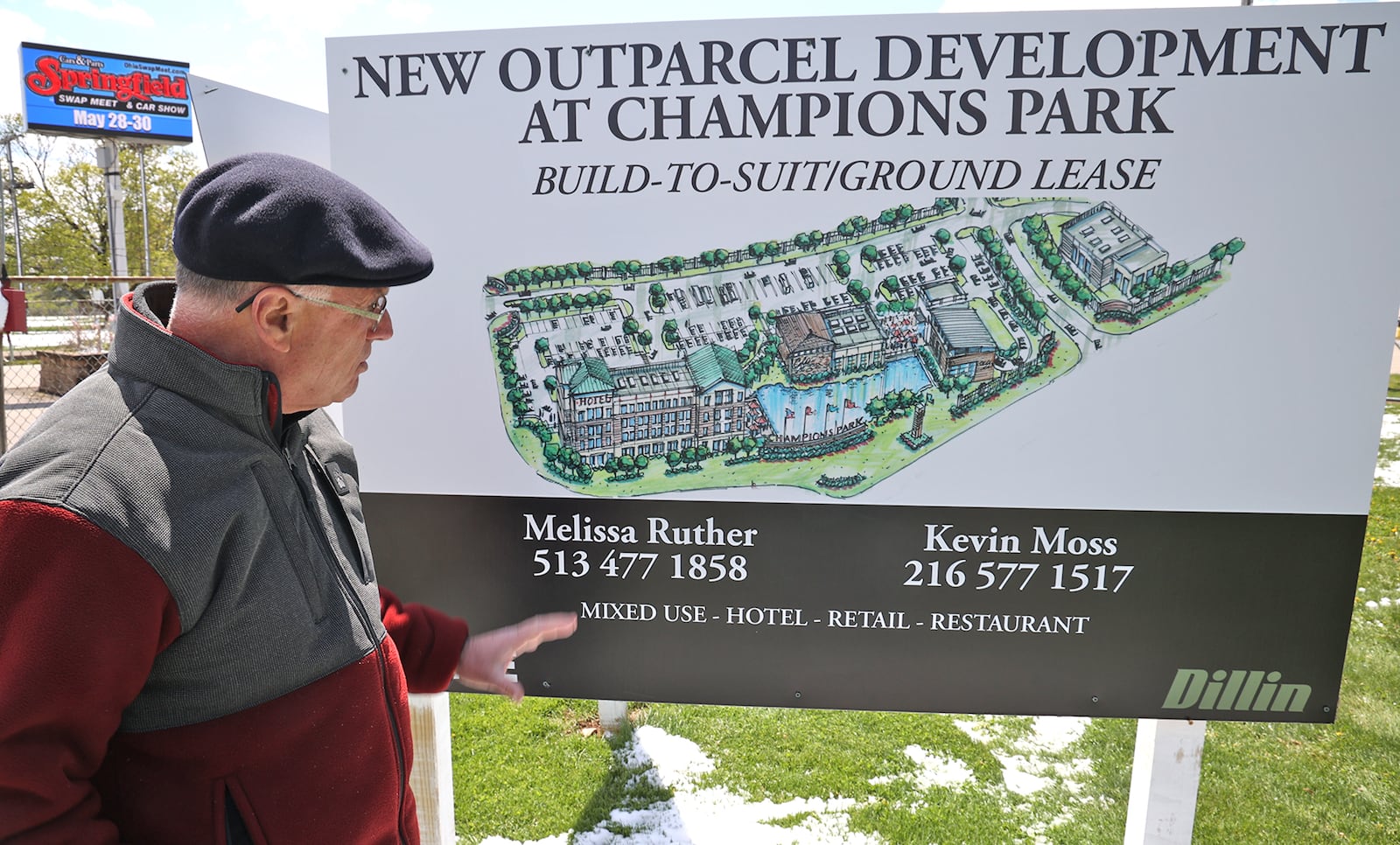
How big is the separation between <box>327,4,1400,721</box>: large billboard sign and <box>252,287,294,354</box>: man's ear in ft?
3.06

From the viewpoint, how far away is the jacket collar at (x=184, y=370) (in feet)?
3.62

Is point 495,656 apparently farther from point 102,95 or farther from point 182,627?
point 102,95

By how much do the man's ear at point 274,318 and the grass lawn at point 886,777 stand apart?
242 centimetres

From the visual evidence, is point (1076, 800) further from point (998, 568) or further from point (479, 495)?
point (479, 495)

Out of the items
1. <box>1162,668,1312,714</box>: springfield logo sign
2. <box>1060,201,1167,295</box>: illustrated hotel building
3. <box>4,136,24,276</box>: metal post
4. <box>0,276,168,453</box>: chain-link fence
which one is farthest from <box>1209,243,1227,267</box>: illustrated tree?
<box>4,136,24,276</box>: metal post

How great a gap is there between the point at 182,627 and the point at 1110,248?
203cm

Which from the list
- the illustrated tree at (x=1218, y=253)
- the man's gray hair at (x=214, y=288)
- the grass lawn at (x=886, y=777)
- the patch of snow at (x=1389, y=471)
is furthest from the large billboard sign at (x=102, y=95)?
the patch of snow at (x=1389, y=471)

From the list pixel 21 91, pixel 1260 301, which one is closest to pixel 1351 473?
pixel 1260 301

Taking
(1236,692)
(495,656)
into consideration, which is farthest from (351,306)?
(1236,692)

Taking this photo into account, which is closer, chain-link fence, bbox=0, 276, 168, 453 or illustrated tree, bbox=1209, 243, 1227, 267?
illustrated tree, bbox=1209, 243, 1227, 267

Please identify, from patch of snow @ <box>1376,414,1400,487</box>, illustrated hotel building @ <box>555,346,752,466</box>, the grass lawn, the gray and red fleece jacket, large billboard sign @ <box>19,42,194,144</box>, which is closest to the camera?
the gray and red fleece jacket

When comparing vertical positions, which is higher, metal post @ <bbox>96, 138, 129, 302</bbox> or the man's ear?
metal post @ <bbox>96, 138, 129, 302</bbox>

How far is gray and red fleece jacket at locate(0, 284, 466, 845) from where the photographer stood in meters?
0.93

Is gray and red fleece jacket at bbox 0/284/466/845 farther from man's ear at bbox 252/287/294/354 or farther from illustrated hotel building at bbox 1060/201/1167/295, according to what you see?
illustrated hotel building at bbox 1060/201/1167/295
